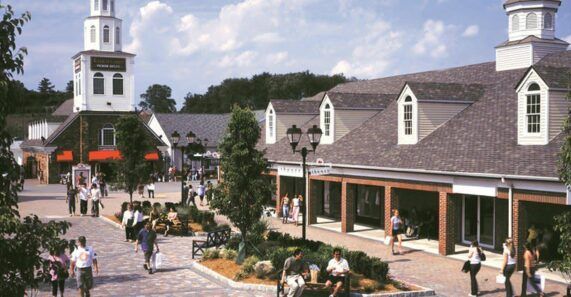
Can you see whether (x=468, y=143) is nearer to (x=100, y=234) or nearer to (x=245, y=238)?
(x=245, y=238)

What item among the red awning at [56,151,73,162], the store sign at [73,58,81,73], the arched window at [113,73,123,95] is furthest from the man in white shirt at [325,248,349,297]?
the store sign at [73,58,81,73]

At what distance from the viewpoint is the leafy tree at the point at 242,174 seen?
70.0 ft

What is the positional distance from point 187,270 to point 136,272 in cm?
154

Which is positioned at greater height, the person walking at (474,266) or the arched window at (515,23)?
the arched window at (515,23)

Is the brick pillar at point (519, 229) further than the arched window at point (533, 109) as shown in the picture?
No

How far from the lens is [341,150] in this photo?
32250 millimetres

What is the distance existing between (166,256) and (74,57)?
155 feet

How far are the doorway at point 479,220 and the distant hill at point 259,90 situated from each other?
9937 cm

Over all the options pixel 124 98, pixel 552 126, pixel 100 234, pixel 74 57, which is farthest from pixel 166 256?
pixel 74 57

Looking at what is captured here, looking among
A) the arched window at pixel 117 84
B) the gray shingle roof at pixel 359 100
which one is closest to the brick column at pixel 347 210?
the gray shingle roof at pixel 359 100

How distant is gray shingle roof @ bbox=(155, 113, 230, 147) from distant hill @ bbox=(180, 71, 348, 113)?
43254 millimetres

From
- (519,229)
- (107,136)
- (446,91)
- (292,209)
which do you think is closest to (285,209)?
(292,209)

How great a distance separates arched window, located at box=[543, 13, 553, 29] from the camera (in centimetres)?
3028

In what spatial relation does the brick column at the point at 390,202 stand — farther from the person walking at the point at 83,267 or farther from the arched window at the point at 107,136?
the arched window at the point at 107,136
